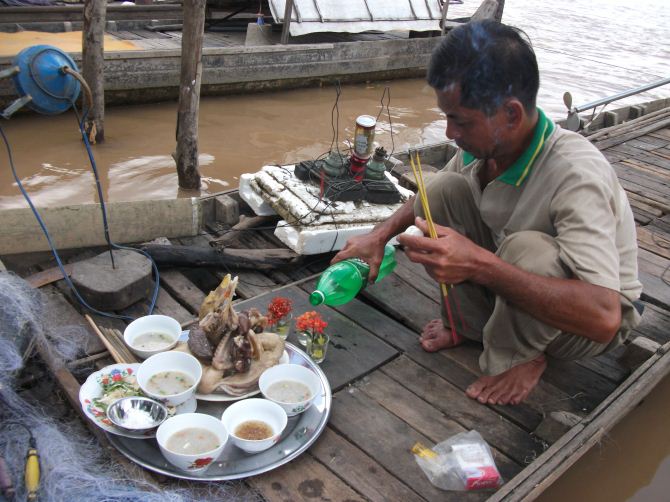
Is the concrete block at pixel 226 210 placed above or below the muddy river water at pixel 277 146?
above

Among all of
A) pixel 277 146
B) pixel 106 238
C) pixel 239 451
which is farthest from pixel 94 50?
pixel 239 451

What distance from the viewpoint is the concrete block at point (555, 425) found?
2.40m

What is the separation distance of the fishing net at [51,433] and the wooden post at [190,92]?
3099 millimetres

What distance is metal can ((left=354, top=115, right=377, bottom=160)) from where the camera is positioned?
12.5 ft

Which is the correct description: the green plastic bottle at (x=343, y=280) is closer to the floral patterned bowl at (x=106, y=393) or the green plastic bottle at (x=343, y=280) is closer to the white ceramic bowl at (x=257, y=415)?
the white ceramic bowl at (x=257, y=415)

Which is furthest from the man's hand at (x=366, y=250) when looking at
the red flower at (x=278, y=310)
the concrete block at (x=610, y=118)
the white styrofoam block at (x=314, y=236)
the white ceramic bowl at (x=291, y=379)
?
the concrete block at (x=610, y=118)

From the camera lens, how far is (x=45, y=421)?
2.19 metres

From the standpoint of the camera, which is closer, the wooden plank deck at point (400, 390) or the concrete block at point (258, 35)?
the wooden plank deck at point (400, 390)

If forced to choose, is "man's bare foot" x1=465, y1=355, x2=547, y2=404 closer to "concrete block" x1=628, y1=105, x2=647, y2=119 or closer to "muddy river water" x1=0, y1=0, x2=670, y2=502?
"muddy river water" x1=0, y1=0, x2=670, y2=502

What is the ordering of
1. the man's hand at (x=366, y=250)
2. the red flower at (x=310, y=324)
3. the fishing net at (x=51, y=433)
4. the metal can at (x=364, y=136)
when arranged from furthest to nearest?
the metal can at (x=364, y=136)
the man's hand at (x=366, y=250)
the red flower at (x=310, y=324)
the fishing net at (x=51, y=433)

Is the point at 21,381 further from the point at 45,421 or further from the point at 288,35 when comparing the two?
the point at 288,35

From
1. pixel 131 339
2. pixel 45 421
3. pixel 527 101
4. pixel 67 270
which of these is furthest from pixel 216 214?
pixel 527 101

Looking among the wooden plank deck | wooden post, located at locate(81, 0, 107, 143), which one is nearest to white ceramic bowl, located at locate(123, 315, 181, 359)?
the wooden plank deck

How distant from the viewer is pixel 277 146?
780cm
